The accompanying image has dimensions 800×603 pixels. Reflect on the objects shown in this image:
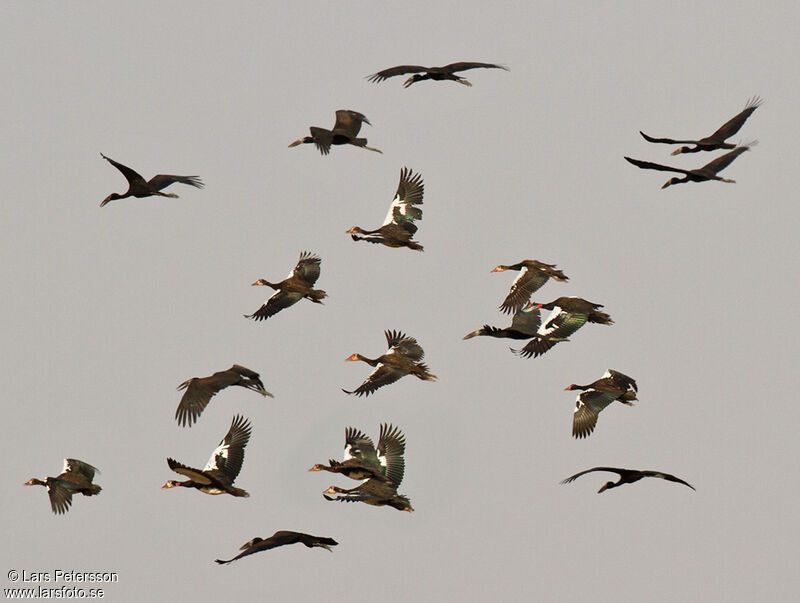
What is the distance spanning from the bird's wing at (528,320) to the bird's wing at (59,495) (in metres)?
13.2

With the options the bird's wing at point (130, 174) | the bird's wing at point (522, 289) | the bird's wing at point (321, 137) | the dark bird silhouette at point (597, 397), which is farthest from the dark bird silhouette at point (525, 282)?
the bird's wing at point (130, 174)

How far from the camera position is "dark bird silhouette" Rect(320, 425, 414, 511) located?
42.3 meters

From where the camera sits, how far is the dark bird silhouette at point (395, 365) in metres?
45.4

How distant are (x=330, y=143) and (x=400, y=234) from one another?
3389 millimetres

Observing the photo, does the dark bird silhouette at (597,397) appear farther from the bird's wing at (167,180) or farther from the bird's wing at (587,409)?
the bird's wing at (167,180)

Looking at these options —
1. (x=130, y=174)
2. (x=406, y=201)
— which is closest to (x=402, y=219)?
(x=406, y=201)

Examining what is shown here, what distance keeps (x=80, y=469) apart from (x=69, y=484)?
1.74ft

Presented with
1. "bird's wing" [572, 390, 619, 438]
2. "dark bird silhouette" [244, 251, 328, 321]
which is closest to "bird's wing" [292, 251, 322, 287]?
"dark bird silhouette" [244, 251, 328, 321]

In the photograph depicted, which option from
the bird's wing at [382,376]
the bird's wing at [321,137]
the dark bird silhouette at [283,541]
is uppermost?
the bird's wing at [321,137]

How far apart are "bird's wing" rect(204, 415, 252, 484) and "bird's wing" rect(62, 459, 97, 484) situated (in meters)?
4.33

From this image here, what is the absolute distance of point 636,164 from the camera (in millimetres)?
40281

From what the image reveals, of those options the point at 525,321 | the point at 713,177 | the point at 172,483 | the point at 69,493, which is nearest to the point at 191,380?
the point at 172,483

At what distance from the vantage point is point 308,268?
49.2m

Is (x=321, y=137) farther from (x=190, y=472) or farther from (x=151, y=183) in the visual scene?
(x=190, y=472)
